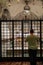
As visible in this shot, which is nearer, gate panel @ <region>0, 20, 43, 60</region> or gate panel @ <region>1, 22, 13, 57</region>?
gate panel @ <region>0, 20, 43, 60</region>

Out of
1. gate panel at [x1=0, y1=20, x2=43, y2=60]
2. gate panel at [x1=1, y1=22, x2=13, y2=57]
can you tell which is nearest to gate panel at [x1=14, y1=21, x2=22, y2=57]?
gate panel at [x1=0, y1=20, x2=43, y2=60]

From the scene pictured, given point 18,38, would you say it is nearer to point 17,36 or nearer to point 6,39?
point 17,36

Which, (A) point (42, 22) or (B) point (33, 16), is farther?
(B) point (33, 16)

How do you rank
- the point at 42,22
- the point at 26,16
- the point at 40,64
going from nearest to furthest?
the point at 40,64 → the point at 42,22 → the point at 26,16

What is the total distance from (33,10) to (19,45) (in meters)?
3.67

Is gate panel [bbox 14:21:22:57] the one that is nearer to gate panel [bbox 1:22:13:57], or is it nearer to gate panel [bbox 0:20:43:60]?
gate panel [bbox 0:20:43:60]

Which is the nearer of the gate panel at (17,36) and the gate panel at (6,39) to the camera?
the gate panel at (17,36)

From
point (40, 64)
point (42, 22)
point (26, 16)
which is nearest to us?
point (40, 64)

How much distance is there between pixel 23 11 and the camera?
1248 centimetres

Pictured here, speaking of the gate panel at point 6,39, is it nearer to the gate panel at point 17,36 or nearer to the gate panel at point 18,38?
the gate panel at point 17,36

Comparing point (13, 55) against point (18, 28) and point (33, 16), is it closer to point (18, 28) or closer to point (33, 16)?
point (18, 28)


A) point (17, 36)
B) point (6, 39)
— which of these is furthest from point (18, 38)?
point (6, 39)

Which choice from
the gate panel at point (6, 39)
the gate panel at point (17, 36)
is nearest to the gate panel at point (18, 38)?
the gate panel at point (17, 36)

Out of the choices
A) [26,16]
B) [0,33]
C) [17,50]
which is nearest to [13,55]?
[17,50]
